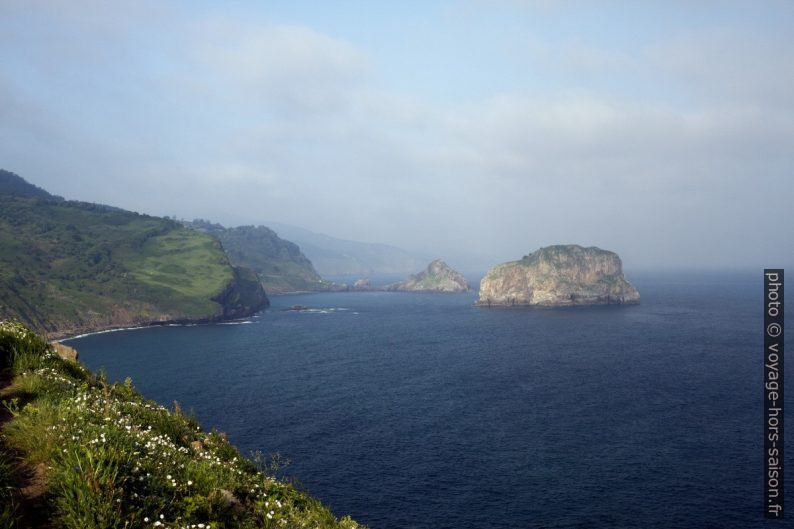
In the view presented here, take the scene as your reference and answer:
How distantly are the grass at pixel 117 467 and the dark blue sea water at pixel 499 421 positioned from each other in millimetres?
41756

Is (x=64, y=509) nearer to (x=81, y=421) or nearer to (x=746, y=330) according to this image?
(x=81, y=421)

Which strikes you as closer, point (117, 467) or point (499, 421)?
point (117, 467)

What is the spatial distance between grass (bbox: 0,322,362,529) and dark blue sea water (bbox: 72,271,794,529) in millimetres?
41756

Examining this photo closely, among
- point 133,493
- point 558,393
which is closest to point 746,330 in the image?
point 558,393

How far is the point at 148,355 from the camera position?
147 metres

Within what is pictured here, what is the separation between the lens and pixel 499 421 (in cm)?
8200

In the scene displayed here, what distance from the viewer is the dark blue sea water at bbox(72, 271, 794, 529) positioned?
181 ft

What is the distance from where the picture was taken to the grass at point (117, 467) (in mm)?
9703

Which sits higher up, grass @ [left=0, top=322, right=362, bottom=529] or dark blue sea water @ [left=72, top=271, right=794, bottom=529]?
grass @ [left=0, top=322, right=362, bottom=529]

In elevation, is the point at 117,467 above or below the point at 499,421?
above

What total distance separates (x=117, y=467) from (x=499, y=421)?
79.8 meters

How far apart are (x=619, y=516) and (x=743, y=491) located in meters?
20.0

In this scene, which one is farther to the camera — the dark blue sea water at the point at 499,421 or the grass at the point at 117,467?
the dark blue sea water at the point at 499,421

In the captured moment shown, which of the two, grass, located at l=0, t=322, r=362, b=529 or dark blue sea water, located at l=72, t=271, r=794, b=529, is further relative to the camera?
dark blue sea water, located at l=72, t=271, r=794, b=529
